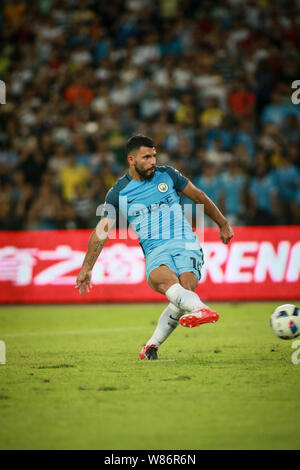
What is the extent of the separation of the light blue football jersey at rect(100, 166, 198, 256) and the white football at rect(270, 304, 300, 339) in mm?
1210

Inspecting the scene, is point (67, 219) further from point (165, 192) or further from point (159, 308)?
point (165, 192)

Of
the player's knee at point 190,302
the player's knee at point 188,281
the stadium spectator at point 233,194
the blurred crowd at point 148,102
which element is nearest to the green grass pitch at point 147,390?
the player's knee at point 190,302

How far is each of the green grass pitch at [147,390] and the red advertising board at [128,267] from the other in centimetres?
369

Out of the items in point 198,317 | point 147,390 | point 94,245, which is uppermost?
point 94,245

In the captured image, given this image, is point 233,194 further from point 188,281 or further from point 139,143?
point 188,281

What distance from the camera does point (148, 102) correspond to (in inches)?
712

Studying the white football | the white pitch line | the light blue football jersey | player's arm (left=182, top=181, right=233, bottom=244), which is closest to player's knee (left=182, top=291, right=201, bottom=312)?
the light blue football jersey

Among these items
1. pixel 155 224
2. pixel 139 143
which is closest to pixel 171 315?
pixel 155 224

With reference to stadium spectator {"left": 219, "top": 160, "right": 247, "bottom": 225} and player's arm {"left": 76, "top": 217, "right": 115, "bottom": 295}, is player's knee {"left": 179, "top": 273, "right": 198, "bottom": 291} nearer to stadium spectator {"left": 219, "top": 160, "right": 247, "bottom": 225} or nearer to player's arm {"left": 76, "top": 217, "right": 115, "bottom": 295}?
player's arm {"left": 76, "top": 217, "right": 115, "bottom": 295}

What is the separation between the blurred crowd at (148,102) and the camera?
15.9 meters

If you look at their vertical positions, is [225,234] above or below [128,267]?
below

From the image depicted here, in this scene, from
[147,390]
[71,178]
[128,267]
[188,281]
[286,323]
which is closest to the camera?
[147,390]

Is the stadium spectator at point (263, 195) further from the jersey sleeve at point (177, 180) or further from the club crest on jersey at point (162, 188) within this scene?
the club crest on jersey at point (162, 188)

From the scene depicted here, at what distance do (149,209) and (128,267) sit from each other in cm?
703
